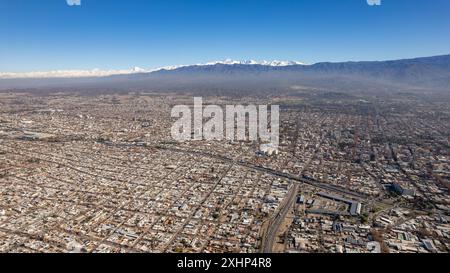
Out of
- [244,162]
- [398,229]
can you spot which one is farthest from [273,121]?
[398,229]

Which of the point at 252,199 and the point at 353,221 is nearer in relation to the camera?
the point at 353,221

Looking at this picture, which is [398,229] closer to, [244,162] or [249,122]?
[244,162]

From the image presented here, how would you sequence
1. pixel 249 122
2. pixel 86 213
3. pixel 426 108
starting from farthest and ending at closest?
pixel 426 108
pixel 249 122
pixel 86 213

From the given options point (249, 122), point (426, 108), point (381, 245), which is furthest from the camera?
point (426, 108)

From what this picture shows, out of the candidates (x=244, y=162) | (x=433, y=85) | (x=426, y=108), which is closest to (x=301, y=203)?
(x=244, y=162)

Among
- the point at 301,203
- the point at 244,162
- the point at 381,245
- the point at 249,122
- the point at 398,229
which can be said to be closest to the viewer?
the point at 381,245

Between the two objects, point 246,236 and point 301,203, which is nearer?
point 246,236

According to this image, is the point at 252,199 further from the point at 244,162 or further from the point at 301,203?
the point at 244,162
